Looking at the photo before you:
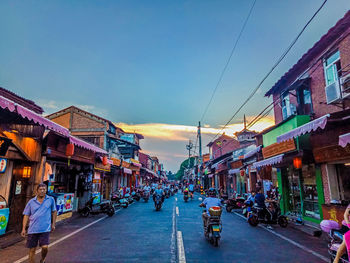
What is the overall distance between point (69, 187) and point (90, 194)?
212 cm

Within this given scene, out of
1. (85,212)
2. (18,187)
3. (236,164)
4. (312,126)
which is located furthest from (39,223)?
(236,164)

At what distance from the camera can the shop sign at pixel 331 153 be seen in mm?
8581

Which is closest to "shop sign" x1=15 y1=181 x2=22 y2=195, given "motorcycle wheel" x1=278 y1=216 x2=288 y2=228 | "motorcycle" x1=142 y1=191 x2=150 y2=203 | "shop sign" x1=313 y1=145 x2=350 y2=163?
"motorcycle wheel" x1=278 y1=216 x2=288 y2=228

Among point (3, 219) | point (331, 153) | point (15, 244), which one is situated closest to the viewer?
point (15, 244)

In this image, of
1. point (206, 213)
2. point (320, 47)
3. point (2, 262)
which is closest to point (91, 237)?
point (2, 262)

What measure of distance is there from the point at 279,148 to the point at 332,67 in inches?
179

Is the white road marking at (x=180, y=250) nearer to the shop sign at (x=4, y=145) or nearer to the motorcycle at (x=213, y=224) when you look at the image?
the motorcycle at (x=213, y=224)

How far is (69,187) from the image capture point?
48.6 ft

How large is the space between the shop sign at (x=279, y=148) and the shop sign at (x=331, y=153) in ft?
3.30

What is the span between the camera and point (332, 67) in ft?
33.4

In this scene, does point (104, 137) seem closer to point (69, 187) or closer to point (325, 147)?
point (69, 187)

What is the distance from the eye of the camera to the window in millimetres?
9891

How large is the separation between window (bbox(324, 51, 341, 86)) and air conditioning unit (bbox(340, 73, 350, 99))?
112 centimetres

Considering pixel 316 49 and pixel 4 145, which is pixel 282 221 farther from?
pixel 4 145
